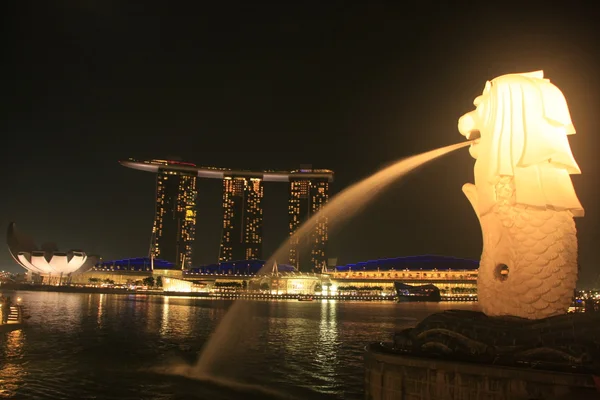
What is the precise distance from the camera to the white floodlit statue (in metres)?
15.8

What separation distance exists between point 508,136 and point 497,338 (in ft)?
22.2

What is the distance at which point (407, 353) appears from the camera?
44.6 ft

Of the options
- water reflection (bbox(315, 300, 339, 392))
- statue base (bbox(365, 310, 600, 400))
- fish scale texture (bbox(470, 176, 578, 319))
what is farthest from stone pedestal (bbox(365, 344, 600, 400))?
water reflection (bbox(315, 300, 339, 392))

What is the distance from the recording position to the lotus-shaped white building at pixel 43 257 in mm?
131125

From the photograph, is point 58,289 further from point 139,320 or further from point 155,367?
point 155,367

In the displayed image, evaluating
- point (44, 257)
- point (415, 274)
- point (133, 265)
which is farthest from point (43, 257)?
point (415, 274)

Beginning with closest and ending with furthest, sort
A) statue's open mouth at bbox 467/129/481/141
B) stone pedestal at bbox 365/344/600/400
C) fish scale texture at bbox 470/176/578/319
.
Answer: stone pedestal at bbox 365/344/600/400, fish scale texture at bbox 470/176/578/319, statue's open mouth at bbox 467/129/481/141

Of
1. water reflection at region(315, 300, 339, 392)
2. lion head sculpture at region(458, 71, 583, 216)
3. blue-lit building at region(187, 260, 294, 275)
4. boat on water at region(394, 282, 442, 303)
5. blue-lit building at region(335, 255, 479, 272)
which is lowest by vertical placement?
boat on water at region(394, 282, 442, 303)

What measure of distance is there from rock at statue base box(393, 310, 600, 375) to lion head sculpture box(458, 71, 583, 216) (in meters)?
3.83

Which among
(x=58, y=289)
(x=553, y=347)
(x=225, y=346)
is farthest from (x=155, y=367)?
(x=58, y=289)

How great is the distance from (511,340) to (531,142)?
637 cm

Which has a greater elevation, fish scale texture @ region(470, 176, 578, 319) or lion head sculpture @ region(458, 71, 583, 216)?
lion head sculpture @ region(458, 71, 583, 216)

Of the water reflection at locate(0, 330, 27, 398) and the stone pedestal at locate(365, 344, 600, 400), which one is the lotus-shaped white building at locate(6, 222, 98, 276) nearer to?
the water reflection at locate(0, 330, 27, 398)

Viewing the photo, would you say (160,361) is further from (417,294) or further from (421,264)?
(421,264)
